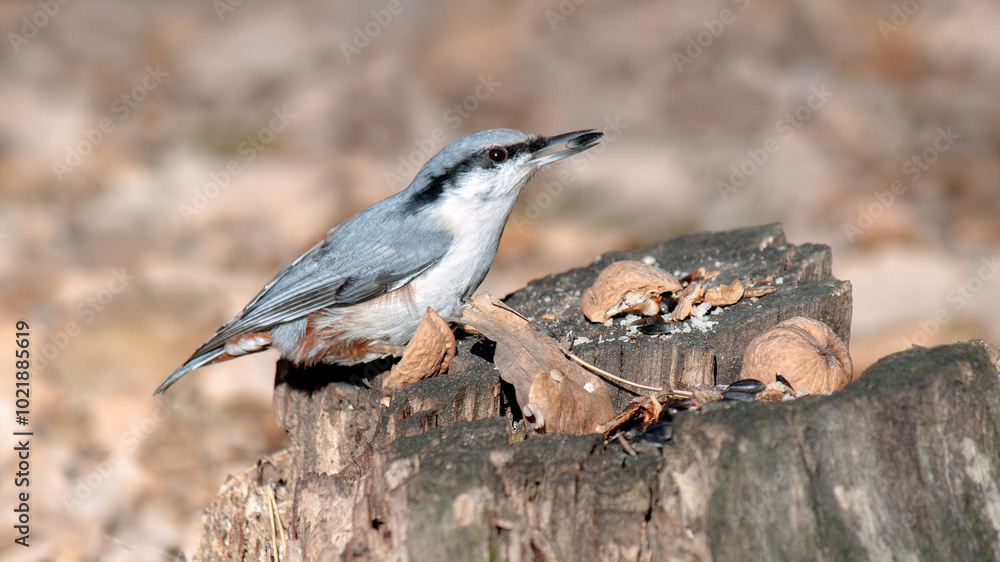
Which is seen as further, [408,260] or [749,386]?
[408,260]

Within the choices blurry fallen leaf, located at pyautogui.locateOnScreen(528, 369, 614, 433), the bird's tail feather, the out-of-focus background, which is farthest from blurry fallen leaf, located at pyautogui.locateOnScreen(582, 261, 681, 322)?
the out-of-focus background

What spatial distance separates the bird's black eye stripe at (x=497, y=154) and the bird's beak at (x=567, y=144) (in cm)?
10

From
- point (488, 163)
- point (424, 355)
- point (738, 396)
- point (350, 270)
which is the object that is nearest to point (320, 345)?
point (350, 270)

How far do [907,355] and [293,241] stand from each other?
400cm

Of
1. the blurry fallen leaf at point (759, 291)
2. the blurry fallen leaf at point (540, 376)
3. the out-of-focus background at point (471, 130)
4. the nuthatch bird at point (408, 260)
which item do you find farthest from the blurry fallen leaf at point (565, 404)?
the out-of-focus background at point (471, 130)

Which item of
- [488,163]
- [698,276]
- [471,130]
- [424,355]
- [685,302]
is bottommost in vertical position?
[424,355]

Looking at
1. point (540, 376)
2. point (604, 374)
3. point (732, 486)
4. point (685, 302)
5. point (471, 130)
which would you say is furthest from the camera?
point (471, 130)

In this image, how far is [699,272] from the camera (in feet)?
9.78

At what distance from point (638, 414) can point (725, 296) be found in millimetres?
681

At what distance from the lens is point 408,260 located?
2.90 m

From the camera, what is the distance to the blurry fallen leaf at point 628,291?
265 cm

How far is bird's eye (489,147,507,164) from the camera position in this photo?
292cm

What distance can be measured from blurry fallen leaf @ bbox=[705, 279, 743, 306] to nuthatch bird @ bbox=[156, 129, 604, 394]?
731 millimetres

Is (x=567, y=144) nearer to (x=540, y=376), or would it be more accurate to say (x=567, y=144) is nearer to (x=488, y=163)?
(x=488, y=163)
